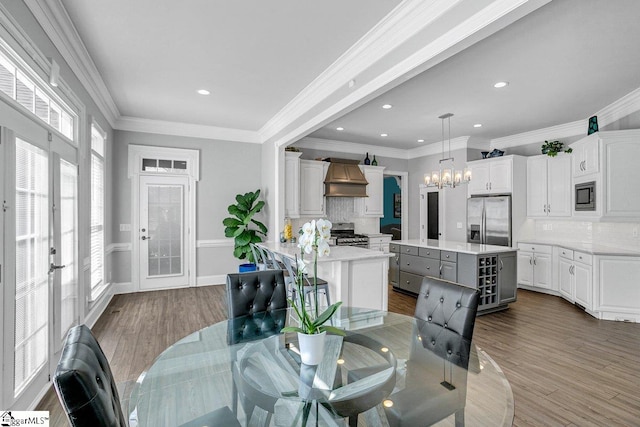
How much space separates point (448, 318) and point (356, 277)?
5.38 feet

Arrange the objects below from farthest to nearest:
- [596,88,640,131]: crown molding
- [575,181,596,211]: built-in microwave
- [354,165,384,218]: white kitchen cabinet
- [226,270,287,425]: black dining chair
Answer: [354,165,384,218]: white kitchen cabinet < [575,181,596,211]: built-in microwave < [596,88,640,131]: crown molding < [226,270,287,425]: black dining chair

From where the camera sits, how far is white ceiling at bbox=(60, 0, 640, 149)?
2.53 metres

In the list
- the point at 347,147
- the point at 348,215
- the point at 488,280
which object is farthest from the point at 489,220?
the point at 347,147

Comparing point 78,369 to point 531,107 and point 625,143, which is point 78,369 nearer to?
point 531,107

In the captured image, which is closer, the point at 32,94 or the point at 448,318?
the point at 448,318

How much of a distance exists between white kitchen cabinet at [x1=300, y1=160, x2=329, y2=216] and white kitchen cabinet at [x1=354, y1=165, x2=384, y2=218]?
971 millimetres

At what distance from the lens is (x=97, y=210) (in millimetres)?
4477

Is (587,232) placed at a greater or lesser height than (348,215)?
lesser

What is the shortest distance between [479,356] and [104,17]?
3575 millimetres

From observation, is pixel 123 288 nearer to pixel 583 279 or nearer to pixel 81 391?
pixel 81 391

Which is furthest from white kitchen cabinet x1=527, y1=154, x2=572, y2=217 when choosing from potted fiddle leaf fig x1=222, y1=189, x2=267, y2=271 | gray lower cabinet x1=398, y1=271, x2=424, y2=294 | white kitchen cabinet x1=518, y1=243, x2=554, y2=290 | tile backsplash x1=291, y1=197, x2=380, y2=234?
potted fiddle leaf fig x1=222, y1=189, x2=267, y2=271

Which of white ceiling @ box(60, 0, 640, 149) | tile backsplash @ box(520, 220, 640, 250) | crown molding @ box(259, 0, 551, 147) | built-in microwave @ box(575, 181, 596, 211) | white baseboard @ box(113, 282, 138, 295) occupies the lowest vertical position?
white baseboard @ box(113, 282, 138, 295)

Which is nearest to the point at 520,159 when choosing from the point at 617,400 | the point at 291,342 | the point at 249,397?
the point at 617,400

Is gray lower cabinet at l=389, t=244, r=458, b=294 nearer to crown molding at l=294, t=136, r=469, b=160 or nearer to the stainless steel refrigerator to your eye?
the stainless steel refrigerator
